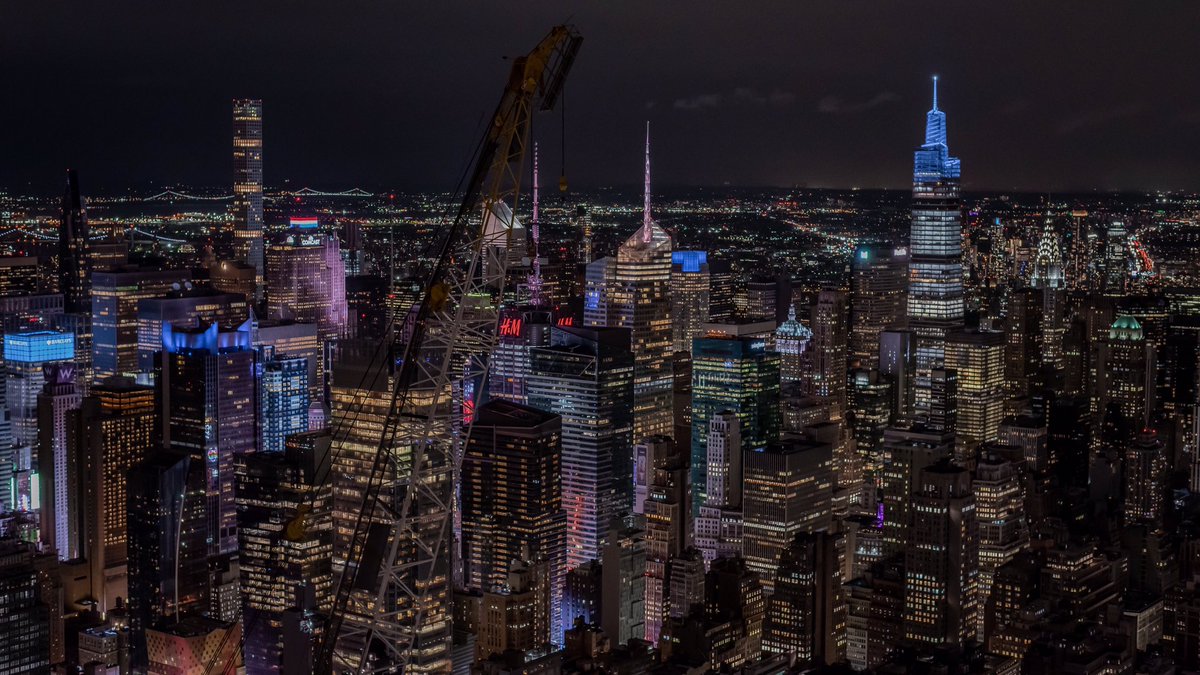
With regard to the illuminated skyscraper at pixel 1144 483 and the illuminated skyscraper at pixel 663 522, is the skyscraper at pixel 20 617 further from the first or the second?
the illuminated skyscraper at pixel 1144 483

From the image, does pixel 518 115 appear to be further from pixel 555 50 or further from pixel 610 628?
pixel 610 628

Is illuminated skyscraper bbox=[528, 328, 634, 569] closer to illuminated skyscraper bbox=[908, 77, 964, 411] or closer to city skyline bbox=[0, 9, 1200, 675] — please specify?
city skyline bbox=[0, 9, 1200, 675]

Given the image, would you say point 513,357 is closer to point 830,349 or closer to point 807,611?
point 830,349

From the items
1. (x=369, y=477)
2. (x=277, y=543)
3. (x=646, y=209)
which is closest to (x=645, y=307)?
(x=646, y=209)

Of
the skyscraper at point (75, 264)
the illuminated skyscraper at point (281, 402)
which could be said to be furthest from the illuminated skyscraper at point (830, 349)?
the skyscraper at point (75, 264)

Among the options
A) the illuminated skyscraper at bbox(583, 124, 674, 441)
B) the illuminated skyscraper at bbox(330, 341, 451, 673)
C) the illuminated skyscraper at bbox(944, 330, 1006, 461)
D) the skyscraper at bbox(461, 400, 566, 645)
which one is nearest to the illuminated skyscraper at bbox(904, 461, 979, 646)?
the skyscraper at bbox(461, 400, 566, 645)
